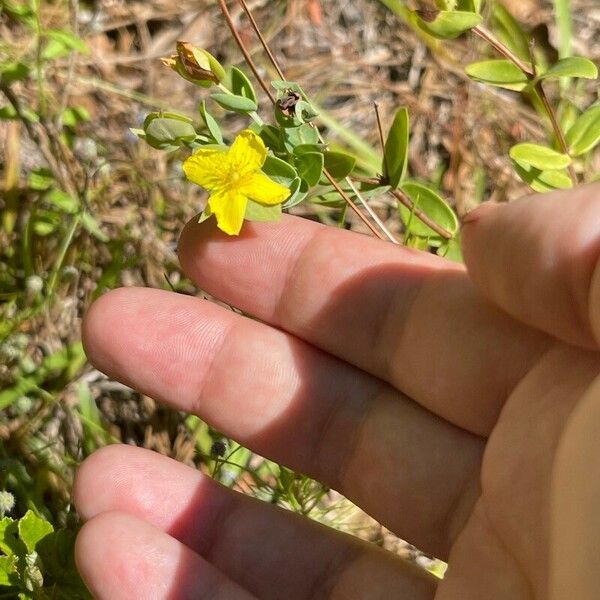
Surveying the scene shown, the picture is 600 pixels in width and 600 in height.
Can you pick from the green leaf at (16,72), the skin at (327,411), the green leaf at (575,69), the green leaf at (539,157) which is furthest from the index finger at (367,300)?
the green leaf at (16,72)

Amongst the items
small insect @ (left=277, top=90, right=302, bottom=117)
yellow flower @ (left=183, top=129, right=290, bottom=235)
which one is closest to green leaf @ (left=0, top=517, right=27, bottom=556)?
yellow flower @ (left=183, top=129, right=290, bottom=235)

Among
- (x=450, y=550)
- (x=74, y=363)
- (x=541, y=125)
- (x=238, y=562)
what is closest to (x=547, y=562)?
(x=450, y=550)

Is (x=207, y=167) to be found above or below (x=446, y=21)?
below

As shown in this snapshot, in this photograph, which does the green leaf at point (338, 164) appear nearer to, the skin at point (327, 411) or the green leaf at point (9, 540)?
the skin at point (327, 411)

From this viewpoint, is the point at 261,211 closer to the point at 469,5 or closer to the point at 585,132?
the point at 469,5

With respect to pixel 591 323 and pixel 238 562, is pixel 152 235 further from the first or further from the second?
pixel 591 323

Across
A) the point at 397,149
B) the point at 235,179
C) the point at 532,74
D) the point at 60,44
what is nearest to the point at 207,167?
the point at 235,179
